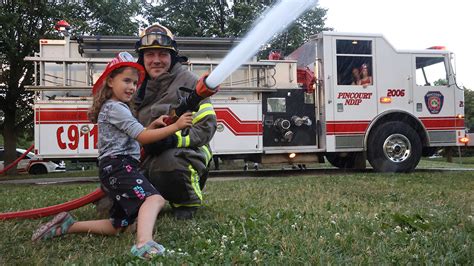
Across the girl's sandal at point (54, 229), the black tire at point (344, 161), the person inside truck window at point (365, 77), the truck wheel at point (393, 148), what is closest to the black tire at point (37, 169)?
the black tire at point (344, 161)

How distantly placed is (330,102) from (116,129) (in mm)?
6724

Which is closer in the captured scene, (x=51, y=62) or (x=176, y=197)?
(x=176, y=197)

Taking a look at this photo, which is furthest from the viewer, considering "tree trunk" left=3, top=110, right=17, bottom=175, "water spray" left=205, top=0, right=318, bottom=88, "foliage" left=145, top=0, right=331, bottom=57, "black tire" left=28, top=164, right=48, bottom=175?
"black tire" left=28, top=164, right=48, bottom=175

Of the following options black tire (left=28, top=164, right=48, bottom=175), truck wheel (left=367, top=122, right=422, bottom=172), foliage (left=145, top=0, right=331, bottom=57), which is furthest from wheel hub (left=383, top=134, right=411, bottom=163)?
black tire (left=28, top=164, right=48, bottom=175)

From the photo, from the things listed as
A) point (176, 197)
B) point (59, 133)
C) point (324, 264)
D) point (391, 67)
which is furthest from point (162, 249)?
point (391, 67)

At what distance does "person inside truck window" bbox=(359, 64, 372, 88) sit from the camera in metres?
9.27

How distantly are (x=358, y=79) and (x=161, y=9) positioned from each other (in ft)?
41.3

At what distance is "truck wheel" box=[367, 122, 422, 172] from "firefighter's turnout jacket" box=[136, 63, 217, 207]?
19.6 feet

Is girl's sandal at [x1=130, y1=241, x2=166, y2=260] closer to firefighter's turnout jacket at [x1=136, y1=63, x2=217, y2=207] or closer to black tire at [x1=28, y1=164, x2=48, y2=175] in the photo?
firefighter's turnout jacket at [x1=136, y1=63, x2=217, y2=207]

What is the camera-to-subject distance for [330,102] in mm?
9094

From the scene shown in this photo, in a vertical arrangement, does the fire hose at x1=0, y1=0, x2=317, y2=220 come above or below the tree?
below

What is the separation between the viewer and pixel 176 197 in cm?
372

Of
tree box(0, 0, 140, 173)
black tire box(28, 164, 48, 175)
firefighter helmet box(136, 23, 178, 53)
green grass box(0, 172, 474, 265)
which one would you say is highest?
tree box(0, 0, 140, 173)

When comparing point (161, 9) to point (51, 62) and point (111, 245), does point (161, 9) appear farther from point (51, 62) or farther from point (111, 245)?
point (111, 245)
